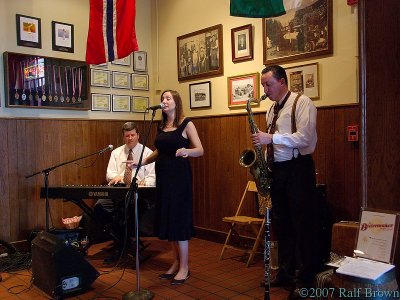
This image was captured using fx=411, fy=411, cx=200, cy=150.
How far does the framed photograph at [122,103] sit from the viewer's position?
5.19 m

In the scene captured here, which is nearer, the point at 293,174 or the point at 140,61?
the point at 293,174

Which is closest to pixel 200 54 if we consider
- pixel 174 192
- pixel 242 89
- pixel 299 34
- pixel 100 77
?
pixel 242 89

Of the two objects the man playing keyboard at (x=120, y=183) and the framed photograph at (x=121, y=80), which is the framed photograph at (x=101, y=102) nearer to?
the framed photograph at (x=121, y=80)

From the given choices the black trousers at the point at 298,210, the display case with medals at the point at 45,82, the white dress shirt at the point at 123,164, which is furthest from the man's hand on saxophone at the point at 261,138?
the display case with medals at the point at 45,82

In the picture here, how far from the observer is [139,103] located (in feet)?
17.8

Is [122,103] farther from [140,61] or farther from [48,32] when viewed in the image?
[48,32]

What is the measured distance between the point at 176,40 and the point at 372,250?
378 cm

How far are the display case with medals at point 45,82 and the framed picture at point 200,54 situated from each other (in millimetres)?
1187

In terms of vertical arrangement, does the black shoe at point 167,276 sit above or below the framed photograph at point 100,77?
below

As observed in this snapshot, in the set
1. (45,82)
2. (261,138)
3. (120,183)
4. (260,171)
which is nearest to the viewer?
(261,138)

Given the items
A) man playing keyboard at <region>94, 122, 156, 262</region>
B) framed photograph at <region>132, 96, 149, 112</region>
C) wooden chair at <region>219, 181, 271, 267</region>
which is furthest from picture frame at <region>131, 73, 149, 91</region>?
wooden chair at <region>219, 181, 271, 267</region>

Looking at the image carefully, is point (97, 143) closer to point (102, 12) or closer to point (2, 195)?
point (2, 195)

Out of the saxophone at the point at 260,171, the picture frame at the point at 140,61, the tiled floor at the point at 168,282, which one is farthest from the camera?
the picture frame at the point at 140,61

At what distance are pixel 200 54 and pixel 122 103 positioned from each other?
120cm
